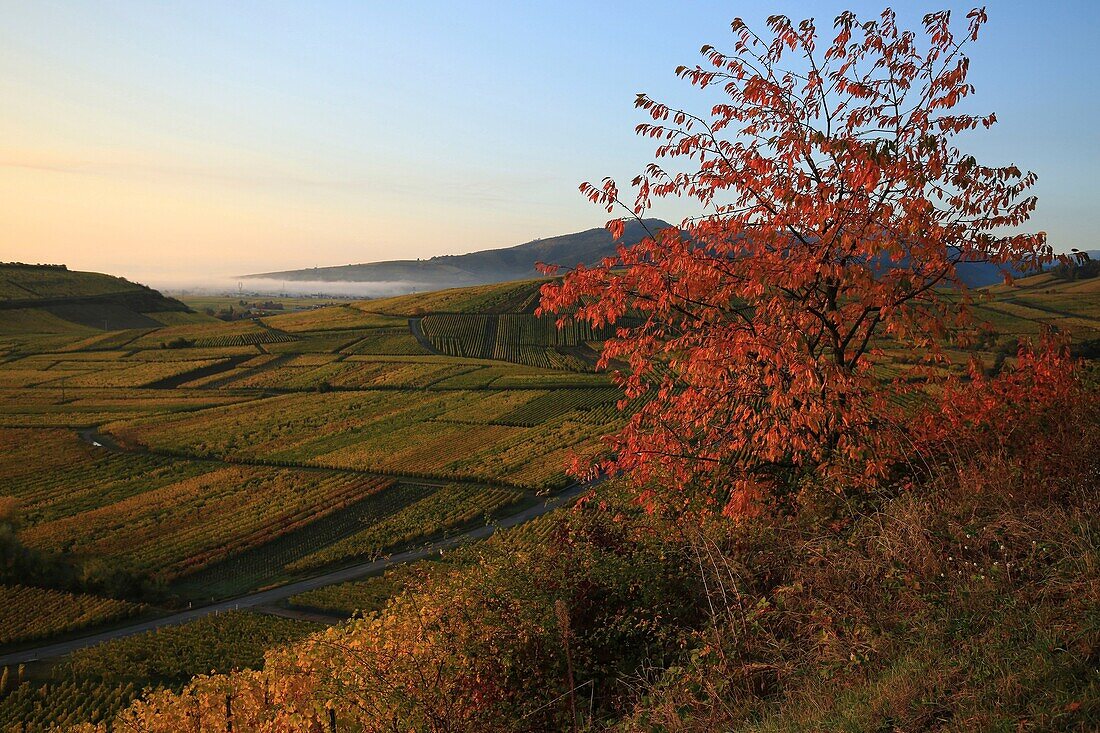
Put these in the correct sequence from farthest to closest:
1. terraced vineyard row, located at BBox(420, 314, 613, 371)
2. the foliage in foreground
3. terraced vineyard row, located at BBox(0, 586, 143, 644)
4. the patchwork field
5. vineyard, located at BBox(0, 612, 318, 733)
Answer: terraced vineyard row, located at BBox(420, 314, 613, 371)
the patchwork field
terraced vineyard row, located at BBox(0, 586, 143, 644)
vineyard, located at BBox(0, 612, 318, 733)
the foliage in foreground

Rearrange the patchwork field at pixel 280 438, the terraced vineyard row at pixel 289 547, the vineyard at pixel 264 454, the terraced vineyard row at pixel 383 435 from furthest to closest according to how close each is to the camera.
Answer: the terraced vineyard row at pixel 383 435
the patchwork field at pixel 280 438
the terraced vineyard row at pixel 289 547
the vineyard at pixel 264 454

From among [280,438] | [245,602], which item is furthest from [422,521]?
[280,438]

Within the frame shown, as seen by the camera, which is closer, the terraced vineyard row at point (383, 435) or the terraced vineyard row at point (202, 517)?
the terraced vineyard row at point (202, 517)

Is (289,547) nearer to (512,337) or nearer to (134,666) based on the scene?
(134,666)

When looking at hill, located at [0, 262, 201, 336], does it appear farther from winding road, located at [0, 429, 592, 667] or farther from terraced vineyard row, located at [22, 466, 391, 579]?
winding road, located at [0, 429, 592, 667]

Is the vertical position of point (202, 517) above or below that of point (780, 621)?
below

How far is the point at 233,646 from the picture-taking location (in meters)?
34.1

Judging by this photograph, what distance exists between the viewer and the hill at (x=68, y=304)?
6329 inches

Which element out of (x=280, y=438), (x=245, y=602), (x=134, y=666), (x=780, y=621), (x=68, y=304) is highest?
(x=68, y=304)

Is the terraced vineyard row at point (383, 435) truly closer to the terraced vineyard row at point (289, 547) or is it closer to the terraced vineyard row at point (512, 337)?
the terraced vineyard row at point (289, 547)

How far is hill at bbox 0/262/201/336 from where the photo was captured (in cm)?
16075

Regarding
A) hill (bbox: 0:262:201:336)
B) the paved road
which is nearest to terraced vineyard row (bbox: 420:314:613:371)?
the paved road

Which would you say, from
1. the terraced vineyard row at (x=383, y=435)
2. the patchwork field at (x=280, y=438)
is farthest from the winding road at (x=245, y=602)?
the terraced vineyard row at (x=383, y=435)

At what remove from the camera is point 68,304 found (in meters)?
175
